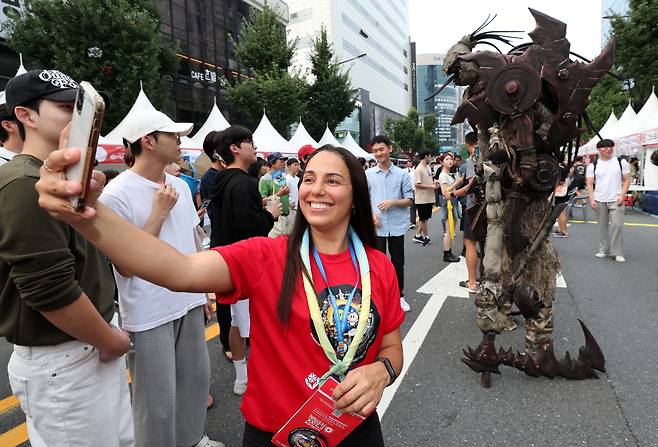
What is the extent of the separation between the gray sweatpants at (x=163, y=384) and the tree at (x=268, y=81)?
1969cm

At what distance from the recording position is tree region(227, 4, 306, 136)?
826 inches

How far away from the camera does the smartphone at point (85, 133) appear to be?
0.81 metres

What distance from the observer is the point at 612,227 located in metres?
6.84

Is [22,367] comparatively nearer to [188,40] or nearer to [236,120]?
[188,40]

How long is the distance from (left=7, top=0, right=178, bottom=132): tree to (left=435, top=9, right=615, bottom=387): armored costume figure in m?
13.0

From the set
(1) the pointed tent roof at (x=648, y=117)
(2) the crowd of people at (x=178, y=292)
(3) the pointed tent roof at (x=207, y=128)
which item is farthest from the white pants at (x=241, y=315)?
(1) the pointed tent roof at (x=648, y=117)

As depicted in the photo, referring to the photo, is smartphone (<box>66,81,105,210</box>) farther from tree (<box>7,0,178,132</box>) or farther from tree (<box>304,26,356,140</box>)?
tree (<box>304,26,356,140</box>)

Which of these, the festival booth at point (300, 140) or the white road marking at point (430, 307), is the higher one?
the festival booth at point (300, 140)

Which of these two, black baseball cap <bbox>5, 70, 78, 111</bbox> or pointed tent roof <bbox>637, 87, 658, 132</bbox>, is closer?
black baseball cap <bbox>5, 70, 78, 111</bbox>

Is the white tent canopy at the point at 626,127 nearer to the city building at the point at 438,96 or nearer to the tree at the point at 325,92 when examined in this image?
the tree at the point at 325,92

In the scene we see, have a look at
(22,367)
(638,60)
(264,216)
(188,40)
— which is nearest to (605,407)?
(264,216)

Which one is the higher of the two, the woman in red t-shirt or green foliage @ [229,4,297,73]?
green foliage @ [229,4,297,73]

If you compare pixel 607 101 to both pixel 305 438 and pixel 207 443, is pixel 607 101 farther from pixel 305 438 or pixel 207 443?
pixel 305 438

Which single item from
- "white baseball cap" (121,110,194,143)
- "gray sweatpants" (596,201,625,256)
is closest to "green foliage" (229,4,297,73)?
"gray sweatpants" (596,201,625,256)
